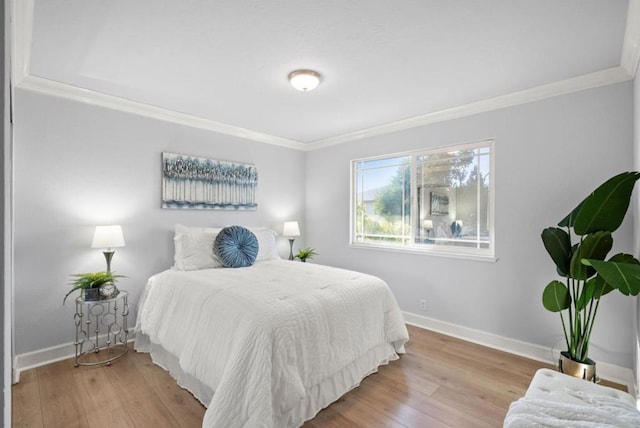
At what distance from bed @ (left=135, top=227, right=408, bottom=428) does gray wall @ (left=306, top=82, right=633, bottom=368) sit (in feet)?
3.23

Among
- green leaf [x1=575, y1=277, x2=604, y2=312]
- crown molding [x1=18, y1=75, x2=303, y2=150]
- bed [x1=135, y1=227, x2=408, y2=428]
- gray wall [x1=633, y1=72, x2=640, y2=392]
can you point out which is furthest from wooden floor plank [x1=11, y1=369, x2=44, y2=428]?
gray wall [x1=633, y1=72, x2=640, y2=392]

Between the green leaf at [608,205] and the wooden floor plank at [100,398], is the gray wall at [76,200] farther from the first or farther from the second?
the green leaf at [608,205]

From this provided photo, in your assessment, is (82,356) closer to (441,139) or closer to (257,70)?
(257,70)

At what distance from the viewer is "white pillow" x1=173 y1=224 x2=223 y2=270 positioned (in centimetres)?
308

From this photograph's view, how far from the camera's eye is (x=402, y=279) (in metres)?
3.77

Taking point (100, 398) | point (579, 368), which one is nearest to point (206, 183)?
point (100, 398)

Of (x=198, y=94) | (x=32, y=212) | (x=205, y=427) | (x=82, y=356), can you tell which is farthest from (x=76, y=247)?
(x=205, y=427)

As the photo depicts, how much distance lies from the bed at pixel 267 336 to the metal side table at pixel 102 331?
0.69ft

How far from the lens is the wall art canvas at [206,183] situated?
3.45 meters

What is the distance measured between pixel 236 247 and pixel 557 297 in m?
2.83

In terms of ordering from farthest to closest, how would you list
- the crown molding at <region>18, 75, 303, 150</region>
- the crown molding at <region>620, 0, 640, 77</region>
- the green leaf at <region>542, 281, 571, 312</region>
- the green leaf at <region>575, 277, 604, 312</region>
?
the crown molding at <region>18, 75, 303, 150</region>, the green leaf at <region>542, 281, 571, 312</region>, the green leaf at <region>575, 277, 604, 312</region>, the crown molding at <region>620, 0, 640, 77</region>

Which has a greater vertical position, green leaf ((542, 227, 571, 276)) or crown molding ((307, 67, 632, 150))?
crown molding ((307, 67, 632, 150))

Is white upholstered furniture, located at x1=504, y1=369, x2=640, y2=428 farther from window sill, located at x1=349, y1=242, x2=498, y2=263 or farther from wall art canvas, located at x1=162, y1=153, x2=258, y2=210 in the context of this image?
wall art canvas, located at x1=162, y1=153, x2=258, y2=210

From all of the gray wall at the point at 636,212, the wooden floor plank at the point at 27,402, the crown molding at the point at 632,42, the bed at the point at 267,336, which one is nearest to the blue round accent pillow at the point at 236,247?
the bed at the point at 267,336
